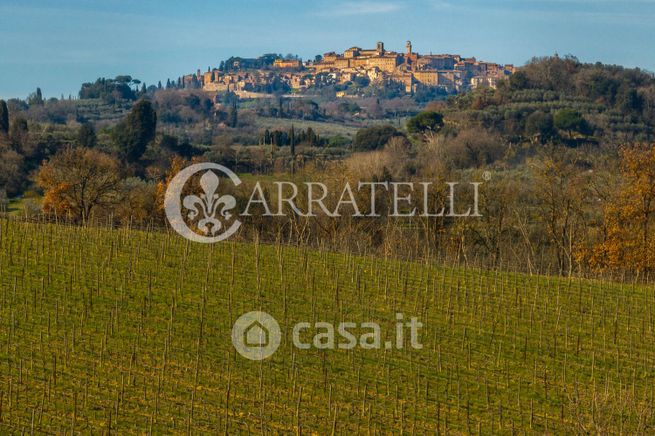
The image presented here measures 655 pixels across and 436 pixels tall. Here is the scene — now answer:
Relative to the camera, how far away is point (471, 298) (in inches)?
909

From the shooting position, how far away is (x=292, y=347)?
61.2 ft

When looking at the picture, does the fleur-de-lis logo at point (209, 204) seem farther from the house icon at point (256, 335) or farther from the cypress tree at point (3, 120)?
the cypress tree at point (3, 120)

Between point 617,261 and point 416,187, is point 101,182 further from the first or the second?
point 617,261

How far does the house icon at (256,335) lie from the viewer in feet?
61.6

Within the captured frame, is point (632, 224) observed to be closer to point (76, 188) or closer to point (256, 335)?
point (256, 335)

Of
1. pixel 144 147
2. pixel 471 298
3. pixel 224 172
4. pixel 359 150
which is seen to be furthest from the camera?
pixel 359 150

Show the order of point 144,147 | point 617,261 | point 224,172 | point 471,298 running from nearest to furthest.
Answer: point 471,298 → point 617,261 → point 224,172 → point 144,147

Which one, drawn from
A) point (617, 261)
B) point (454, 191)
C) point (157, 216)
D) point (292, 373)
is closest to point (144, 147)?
point (157, 216)

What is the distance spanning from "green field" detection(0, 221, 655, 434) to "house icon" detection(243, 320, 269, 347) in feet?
1.38

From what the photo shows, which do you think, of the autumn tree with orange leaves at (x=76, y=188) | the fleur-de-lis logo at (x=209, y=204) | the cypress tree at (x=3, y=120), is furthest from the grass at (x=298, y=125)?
the autumn tree with orange leaves at (x=76, y=188)

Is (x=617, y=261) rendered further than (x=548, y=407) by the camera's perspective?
Yes

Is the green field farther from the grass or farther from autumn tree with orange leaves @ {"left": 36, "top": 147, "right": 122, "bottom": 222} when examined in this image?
the grass

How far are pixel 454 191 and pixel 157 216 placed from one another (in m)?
14.3

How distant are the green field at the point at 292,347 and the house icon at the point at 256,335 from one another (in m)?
0.42
